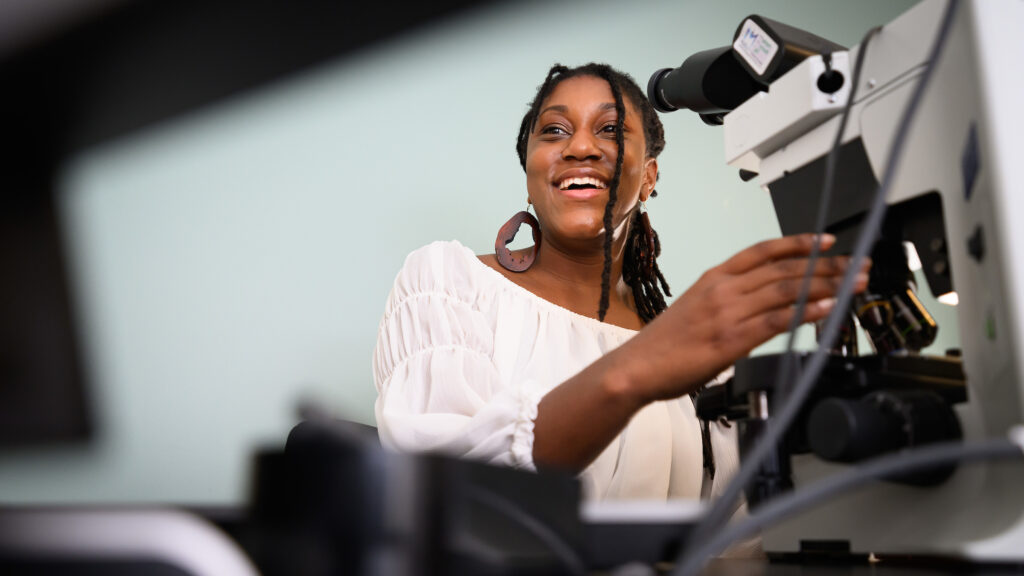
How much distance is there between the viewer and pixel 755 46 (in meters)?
0.71

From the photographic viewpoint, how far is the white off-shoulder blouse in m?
1.02

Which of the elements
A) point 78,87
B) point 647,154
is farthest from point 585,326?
point 78,87

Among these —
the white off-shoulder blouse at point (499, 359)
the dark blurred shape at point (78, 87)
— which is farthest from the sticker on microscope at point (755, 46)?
the dark blurred shape at point (78, 87)

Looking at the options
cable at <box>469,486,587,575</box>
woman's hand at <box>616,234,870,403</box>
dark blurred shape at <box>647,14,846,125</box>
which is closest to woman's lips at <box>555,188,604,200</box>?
dark blurred shape at <box>647,14,846,125</box>

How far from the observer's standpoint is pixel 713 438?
A: 1198 millimetres

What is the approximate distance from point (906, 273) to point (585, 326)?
2.33ft

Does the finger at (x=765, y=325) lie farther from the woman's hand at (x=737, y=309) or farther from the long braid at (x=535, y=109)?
the long braid at (x=535, y=109)

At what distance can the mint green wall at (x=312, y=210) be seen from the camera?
1.74 metres

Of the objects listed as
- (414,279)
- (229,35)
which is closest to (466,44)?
(229,35)

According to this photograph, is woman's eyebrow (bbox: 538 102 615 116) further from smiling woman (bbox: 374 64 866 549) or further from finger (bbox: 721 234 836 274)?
finger (bbox: 721 234 836 274)

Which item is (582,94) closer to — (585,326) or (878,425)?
(585,326)

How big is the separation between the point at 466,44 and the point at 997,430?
1601 mm

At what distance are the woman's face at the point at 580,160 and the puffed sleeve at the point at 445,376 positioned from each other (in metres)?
0.21

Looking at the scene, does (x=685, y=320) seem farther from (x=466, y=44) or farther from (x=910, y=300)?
(x=466, y=44)
